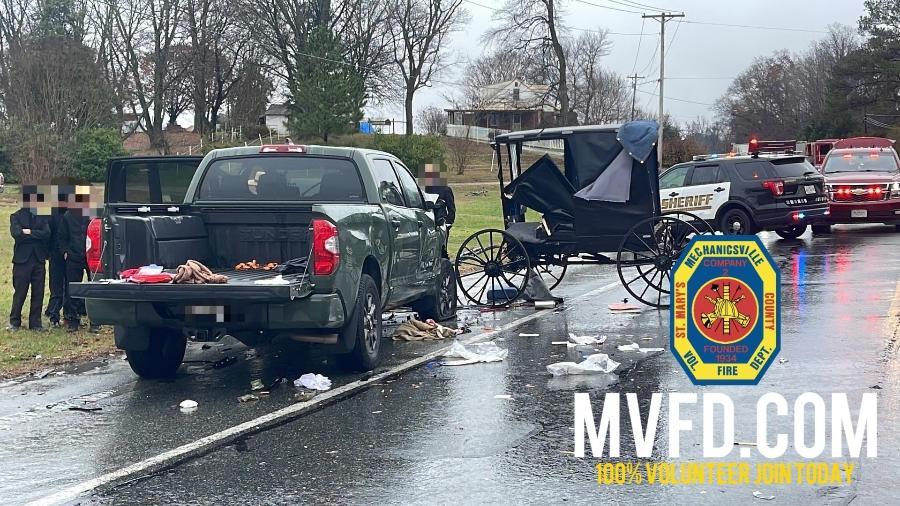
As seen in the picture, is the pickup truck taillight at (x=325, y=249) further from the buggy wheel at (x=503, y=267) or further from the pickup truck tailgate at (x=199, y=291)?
the buggy wheel at (x=503, y=267)

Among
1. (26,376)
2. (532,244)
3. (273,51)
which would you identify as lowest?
(26,376)

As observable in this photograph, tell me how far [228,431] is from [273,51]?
206 ft

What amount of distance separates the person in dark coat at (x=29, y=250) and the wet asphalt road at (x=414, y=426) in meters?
2.28

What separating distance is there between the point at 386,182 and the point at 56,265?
427 centimetres

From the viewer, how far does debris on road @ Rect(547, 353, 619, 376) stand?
8.45 metres

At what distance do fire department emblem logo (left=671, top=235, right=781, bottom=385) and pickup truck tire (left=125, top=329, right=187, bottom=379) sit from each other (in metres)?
4.23

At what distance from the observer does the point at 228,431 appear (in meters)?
6.86

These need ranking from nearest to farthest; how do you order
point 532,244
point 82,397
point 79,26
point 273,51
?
point 82,397, point 532,244, point 79,26, point 273,51

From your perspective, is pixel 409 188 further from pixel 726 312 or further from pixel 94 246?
pixel 726 312

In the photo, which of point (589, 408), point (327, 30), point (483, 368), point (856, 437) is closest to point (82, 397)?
point (483, 368)

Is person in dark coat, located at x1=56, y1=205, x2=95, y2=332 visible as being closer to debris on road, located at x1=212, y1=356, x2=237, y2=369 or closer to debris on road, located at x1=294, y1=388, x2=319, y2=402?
debris on road, located at x1=212, y1=356, x2=237, y2=369

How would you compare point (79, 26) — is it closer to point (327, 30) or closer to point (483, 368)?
point (327, 30)

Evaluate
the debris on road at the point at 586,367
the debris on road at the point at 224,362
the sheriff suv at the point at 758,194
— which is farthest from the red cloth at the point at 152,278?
the sheriff suv at the point at 758,194

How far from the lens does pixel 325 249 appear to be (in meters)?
7.96
